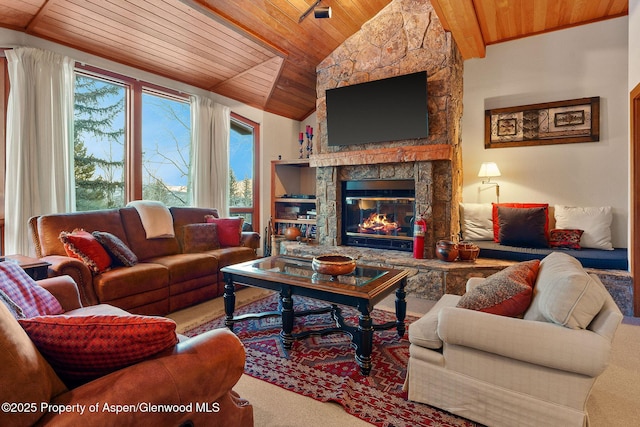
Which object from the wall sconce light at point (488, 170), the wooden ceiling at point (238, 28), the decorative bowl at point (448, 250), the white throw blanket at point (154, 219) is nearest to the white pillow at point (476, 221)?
the wall sconce light at point (488, 170)

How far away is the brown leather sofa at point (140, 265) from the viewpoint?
8.61 feet

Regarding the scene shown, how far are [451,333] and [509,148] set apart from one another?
3.63m

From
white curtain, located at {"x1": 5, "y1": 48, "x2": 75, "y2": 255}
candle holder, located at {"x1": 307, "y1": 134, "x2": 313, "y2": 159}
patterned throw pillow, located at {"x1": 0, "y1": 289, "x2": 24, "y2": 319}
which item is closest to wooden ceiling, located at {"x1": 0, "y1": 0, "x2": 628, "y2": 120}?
white curtain, located at {"x1": 5, "y1": 48, "x2": 75, "y2": 255}

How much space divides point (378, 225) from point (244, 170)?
251 cm

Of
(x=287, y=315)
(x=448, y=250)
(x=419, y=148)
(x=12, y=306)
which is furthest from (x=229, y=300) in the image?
(x=419, y=148)

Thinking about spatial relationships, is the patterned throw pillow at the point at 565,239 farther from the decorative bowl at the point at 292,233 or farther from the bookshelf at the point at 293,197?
the decorative bowl at the point at 292,233

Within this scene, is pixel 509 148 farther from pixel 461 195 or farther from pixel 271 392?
pixel 271 392

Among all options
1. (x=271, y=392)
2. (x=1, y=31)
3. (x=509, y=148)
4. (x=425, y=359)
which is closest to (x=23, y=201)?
(x=1, y=31)

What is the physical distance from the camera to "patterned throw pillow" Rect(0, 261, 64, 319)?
1523 mm

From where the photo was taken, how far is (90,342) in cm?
95

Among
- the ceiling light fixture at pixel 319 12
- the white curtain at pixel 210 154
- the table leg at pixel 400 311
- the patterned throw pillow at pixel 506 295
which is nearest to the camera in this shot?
the patterned throw pillow at pixel 506 295

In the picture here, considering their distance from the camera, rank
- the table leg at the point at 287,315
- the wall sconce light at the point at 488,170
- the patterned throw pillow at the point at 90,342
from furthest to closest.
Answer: the wall sconce light at the point at 488,170, the table leg at the point at 287,315, the patterned throw pillow at the point at 90,342

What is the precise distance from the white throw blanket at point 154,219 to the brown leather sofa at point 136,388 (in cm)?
280

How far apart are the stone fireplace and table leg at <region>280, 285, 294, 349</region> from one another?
219 centimetres
